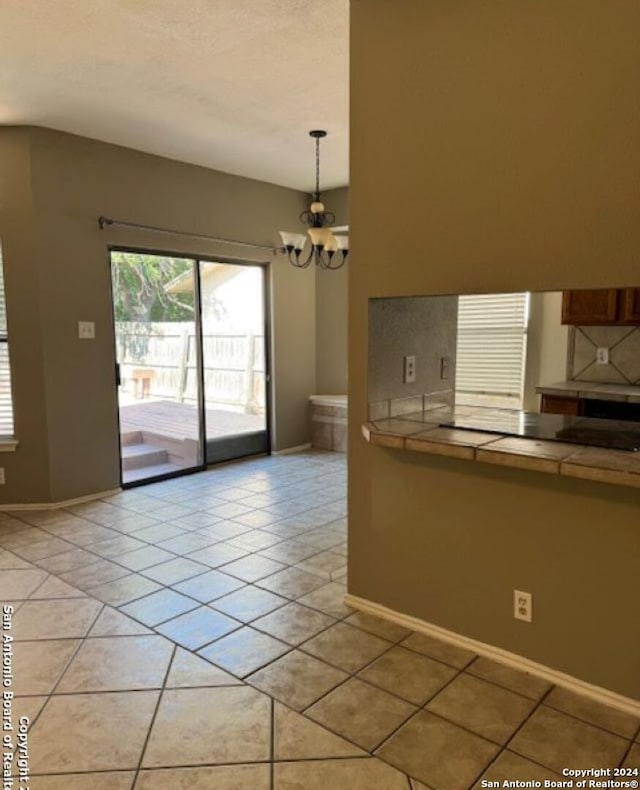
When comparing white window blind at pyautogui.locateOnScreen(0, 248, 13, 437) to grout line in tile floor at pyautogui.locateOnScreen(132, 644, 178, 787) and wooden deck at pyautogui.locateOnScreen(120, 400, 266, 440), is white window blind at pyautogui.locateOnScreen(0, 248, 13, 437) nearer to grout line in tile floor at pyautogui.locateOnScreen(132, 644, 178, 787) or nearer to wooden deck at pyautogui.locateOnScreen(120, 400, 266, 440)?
wooden deck at pyautogui.locateOnScreen(120, 400, 266, 440)

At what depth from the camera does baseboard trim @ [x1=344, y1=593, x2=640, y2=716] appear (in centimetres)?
203

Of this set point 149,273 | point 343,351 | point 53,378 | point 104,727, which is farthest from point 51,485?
point 343,351

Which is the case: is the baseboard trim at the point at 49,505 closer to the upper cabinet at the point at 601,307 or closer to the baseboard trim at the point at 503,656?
the baseboard trim at the point at 503,656

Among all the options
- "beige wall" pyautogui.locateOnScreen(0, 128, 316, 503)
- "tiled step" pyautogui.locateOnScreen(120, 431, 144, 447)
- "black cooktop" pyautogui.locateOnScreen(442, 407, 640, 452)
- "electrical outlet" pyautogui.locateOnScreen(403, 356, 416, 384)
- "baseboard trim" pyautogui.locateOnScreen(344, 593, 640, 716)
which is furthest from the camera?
"tiled step" pyautogui.locateOnScreen(120, 431, 144, 447)

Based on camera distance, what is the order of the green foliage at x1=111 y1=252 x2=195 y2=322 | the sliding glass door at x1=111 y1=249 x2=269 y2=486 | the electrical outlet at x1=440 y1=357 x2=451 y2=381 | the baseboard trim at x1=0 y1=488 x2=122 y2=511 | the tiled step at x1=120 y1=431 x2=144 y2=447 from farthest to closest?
1. the tiled step at x1=120 y1=431 x2=144 y2=447
2. the sliding glass door at x1=111 y1=249 x2=269 y2=486
3. the green foliage at x1=111 y1=252 x2=195 y2=322
4. the baseboard trim at x1=0 y1=488 x2=122 y2=511
5. the electrical outlet at x1=440 y1=357 x2=451 y2=381

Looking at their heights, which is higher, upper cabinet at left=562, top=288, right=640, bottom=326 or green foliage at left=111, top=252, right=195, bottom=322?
green foliage at left=111, top=252, right=195, bottom=322

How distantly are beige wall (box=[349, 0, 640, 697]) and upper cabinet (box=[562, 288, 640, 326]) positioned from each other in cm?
139

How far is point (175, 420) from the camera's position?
526 cm

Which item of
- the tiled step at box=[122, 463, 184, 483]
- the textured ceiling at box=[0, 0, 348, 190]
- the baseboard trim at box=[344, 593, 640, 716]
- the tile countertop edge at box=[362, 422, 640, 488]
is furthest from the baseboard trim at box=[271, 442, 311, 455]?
the tile countertop edge at box=[362, 422, 640, 488]

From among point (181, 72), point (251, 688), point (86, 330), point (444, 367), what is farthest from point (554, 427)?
point (86, 330)

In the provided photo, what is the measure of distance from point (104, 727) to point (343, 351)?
4.62 meters

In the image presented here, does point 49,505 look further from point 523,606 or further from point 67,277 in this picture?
point 523,606

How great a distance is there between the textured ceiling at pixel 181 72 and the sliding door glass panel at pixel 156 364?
993mm

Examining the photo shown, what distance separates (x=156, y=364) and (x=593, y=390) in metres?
3.45
